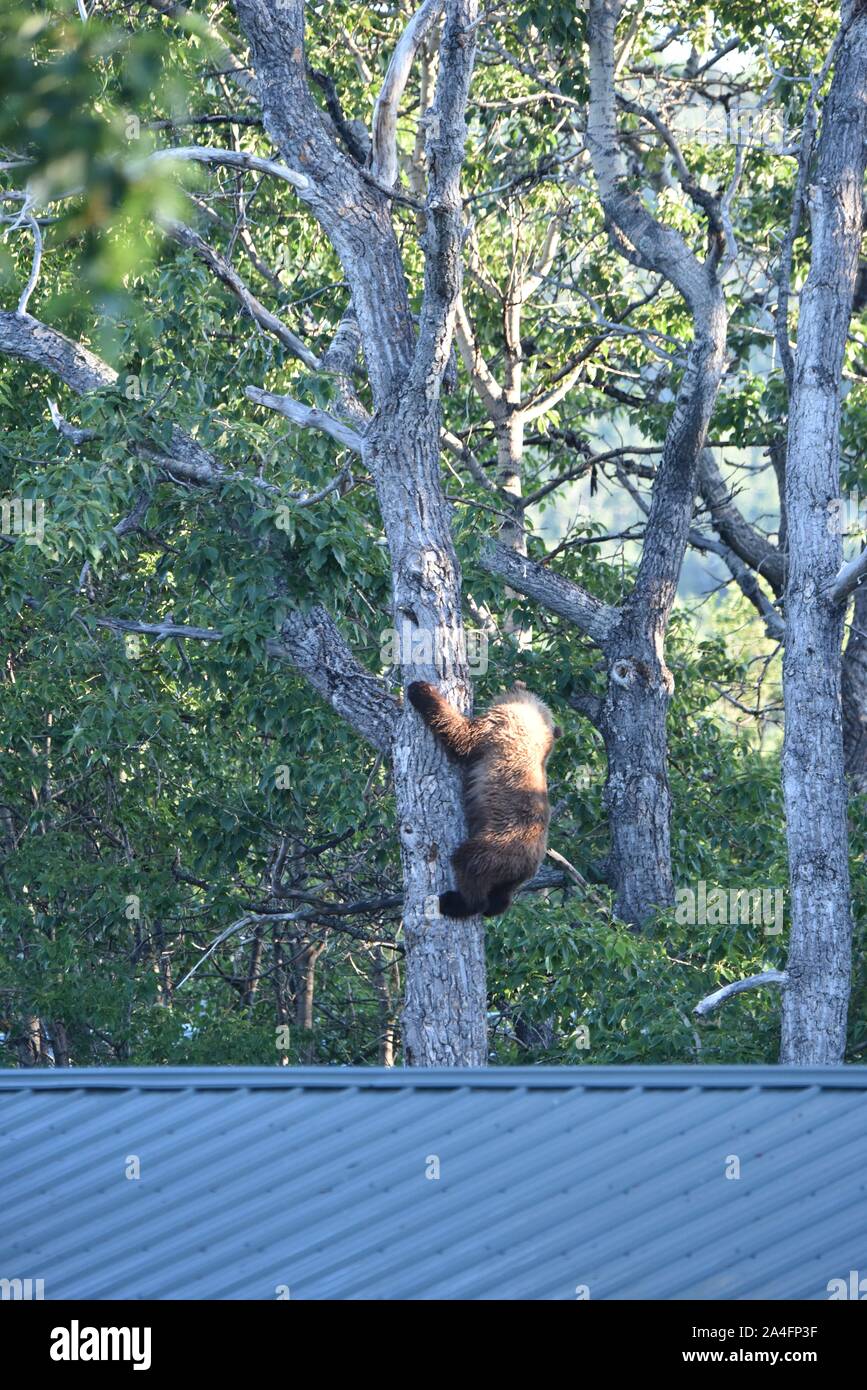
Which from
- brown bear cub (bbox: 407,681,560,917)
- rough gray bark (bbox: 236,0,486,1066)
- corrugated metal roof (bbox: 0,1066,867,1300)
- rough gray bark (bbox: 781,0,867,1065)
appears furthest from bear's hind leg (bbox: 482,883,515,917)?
corrugated metal roof (bbox: 0,1066,867,1300)

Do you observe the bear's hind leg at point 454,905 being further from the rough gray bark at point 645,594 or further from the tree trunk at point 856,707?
the tree trunk at point 856,707

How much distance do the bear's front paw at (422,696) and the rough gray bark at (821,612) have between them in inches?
97.9

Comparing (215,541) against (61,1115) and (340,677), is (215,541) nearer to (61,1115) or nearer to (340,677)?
(340,677)

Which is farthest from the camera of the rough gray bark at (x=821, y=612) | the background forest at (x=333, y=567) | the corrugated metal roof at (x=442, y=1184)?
the background forest at (x=333, y=567)

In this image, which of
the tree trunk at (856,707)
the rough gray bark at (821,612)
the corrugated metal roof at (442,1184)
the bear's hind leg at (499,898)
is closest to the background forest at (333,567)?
the tree trunk at (856,707)

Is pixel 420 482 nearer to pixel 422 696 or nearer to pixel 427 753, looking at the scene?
pixel 422 696

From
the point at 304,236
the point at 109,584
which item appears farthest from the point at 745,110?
the point at 109,584

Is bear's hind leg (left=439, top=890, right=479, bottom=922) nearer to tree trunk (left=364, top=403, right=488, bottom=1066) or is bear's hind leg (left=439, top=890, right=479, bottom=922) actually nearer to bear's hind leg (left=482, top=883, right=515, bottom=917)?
tree trunk (left=364, top=403, right=488, bottom=1066)

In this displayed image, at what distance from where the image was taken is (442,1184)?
4250mm

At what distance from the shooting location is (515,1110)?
4.37 metres

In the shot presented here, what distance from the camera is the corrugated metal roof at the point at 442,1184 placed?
4.11m

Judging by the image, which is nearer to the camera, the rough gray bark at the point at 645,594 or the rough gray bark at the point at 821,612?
the rough gray bark at the point at 821,612

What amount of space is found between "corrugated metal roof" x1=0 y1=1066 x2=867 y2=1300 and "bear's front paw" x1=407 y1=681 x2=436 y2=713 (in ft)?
10.5

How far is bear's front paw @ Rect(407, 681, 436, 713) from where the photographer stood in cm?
756
